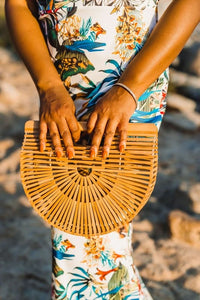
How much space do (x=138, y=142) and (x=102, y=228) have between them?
0.24 meters

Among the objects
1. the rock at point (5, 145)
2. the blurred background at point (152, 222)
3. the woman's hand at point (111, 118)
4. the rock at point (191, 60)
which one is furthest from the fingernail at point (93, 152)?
the rock at point (191, 60)

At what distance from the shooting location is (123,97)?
38.7 inches

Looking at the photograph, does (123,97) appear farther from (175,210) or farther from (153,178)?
(175,210)

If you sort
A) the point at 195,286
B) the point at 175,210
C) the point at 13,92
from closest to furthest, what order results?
1. the point at 195,286
2. the point at 175,210
3. the point at 13,92

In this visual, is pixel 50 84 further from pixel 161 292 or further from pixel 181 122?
pixel 181 122

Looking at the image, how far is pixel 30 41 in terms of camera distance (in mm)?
1122

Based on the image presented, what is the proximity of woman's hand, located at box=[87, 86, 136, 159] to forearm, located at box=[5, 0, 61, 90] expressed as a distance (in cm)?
16

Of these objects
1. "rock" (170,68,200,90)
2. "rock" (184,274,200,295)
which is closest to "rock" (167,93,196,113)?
"rock" (170,68,200,90)

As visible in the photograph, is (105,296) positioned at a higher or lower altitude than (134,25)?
lower

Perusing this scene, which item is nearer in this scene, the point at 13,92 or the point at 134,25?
the point at 134,25

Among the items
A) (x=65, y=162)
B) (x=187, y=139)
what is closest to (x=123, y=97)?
(x=65, y=162)

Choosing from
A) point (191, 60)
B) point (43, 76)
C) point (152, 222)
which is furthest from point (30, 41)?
point (191, 60)

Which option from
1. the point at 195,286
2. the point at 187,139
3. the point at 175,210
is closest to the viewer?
the point at 195,286

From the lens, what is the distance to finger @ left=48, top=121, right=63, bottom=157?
101 cm
